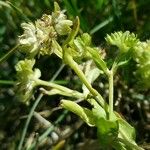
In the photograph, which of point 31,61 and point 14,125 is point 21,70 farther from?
point 14,125

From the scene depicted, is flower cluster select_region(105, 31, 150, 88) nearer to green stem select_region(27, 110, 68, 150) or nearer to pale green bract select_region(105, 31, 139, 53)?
pale green bract select_region(105, 31, 139, 53)

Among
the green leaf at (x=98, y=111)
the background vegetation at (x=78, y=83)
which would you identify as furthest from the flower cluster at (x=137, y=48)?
the background vegetation at (x=78, y=83)

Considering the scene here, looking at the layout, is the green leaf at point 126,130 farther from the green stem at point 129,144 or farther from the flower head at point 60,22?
the flower head at point 60,22

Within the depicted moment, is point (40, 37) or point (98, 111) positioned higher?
point (40, 37)

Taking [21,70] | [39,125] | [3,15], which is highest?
[3,15]

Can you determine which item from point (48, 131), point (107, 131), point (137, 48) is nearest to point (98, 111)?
point (107, 131)

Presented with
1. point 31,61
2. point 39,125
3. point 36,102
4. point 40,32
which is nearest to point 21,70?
point 31,61

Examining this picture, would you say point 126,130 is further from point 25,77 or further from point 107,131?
point 25,77
